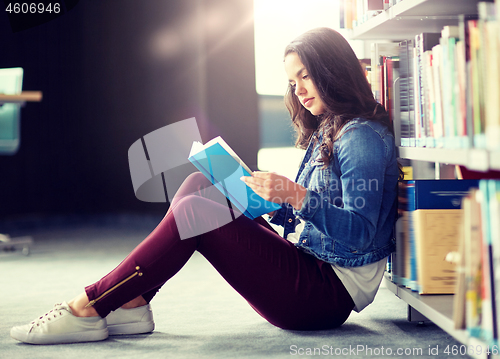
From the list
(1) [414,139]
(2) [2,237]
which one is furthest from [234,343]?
(2) [2,237]

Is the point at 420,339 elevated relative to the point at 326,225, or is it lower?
lower

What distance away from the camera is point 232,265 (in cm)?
126

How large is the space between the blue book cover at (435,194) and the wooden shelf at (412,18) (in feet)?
1.31

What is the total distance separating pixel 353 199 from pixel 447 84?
0.31 meters

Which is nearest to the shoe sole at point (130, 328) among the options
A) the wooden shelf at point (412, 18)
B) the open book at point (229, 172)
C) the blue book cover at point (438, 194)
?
the open book at point (229, 172)

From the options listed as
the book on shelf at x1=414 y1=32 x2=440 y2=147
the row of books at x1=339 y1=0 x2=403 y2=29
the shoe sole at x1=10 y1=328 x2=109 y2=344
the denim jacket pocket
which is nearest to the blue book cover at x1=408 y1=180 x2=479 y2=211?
the book on shelf at x1=414 y1=32 x2=440 y2=147

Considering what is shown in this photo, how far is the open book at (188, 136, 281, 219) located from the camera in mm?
1237

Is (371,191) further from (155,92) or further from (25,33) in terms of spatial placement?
(25,33)

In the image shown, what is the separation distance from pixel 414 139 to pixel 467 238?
1.42ft

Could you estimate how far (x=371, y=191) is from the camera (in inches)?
46.1

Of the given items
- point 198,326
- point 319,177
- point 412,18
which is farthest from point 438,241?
point 198,326

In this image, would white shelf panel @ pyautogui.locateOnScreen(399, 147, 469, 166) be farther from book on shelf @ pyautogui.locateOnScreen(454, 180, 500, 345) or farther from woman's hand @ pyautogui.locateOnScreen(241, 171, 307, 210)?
woman's hand @ pyautogui.locateOnScreen(241, 171, 307, 210)

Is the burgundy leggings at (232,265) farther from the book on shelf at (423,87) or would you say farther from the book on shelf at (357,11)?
the book on shelf at (357,11)

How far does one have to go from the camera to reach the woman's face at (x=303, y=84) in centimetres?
132
